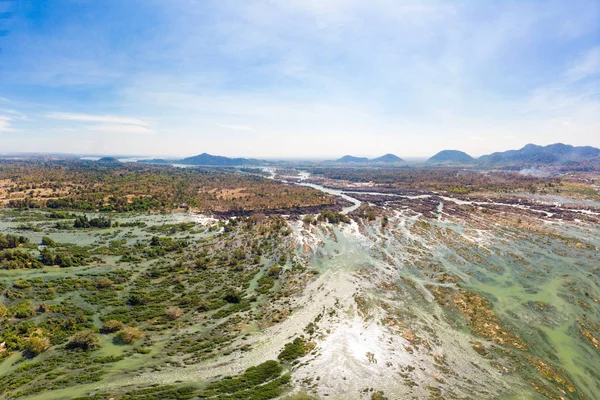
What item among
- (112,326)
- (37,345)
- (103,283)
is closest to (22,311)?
(37,345)

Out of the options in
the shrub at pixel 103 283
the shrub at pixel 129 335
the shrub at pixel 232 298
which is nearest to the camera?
the shrub at pixel 129 335

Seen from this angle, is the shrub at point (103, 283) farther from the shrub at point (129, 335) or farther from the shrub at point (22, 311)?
the shrub at point (129, 335)

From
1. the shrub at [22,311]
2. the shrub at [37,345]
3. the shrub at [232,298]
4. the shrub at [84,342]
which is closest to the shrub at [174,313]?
the shrub at [232,298]

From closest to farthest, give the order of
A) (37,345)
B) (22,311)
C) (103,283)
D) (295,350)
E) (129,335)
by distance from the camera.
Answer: (37,345) < (295,350) < (129,335) < (22,311) < (103,283)

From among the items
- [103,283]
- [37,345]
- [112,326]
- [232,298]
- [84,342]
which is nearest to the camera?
[37,345]

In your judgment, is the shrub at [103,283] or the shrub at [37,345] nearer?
the shrub at [37,345]

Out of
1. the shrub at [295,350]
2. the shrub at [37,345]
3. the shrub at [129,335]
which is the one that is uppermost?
the shrub at [37,345]

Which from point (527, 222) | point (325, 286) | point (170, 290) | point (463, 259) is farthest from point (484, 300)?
point (527, 222)

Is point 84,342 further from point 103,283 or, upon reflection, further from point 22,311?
point 103,283
